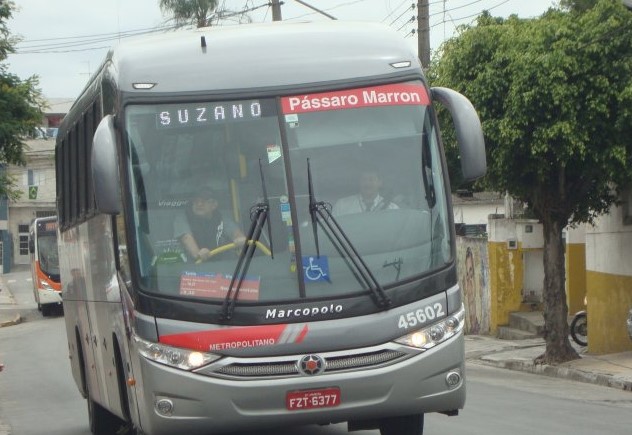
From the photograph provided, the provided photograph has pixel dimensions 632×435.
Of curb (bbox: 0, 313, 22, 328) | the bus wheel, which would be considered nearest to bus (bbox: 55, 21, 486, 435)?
the bus wheel

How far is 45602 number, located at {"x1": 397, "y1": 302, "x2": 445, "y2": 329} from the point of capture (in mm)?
8344

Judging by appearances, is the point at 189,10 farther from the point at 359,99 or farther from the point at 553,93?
the point at 359,99

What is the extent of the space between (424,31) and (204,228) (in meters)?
17.3

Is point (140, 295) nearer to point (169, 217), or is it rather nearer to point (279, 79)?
point (169, 217)

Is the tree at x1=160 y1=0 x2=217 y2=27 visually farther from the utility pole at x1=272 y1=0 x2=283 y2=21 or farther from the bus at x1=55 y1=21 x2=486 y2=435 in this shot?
the bus at x1=55 y1=21 x2=486 y2=435

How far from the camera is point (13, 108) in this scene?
36781 mm

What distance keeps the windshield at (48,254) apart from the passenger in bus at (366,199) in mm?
33762

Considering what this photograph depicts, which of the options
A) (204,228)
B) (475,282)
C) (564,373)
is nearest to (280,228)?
(204,228)

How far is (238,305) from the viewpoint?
8203mm

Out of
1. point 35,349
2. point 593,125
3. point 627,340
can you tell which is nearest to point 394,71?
point 593,125

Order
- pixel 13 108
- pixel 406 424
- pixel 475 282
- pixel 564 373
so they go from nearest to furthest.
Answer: pixel 406 424 → pixel 564 373 → pixel 475 282 → pixel 13 108

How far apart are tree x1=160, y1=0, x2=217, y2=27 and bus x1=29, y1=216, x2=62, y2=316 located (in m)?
8.99

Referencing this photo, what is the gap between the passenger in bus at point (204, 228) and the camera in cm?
845

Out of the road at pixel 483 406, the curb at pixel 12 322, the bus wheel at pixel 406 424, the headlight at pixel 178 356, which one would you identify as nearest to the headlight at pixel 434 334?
the headlight at pixel 178 356
